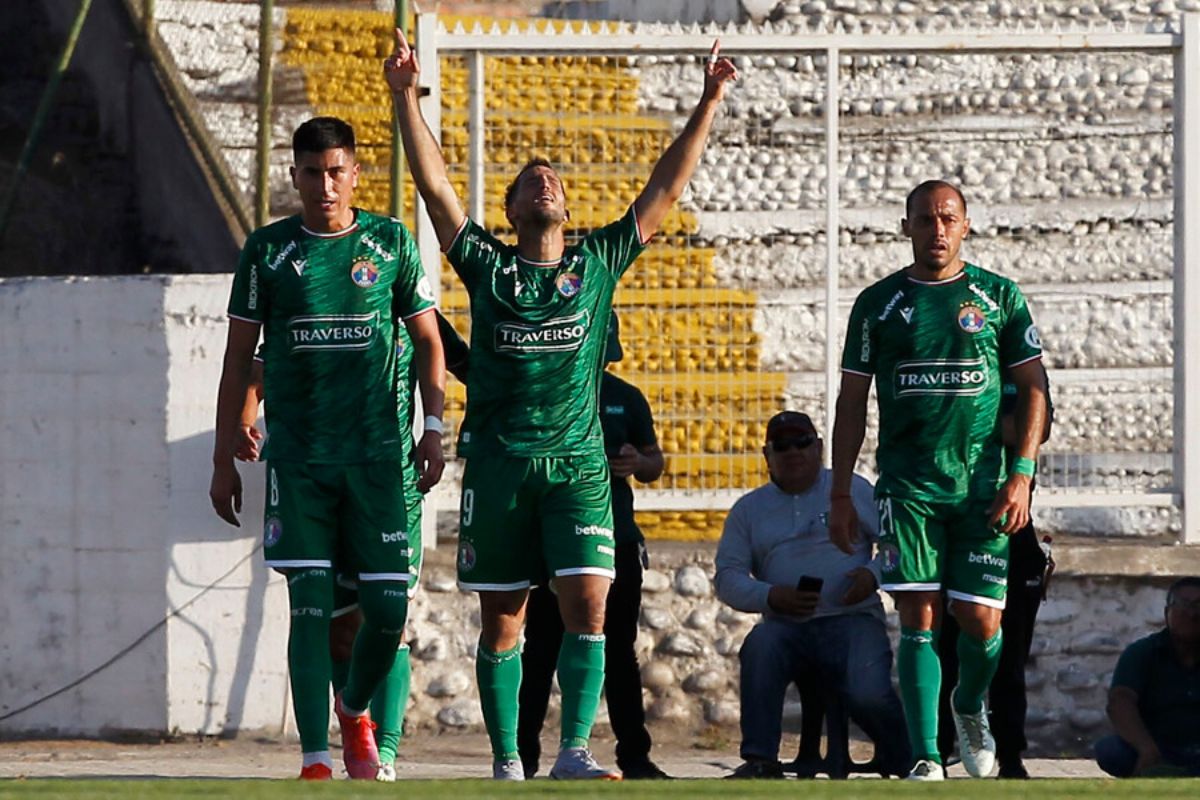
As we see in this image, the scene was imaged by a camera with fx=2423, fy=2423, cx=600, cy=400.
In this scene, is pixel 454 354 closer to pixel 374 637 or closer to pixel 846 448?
pixel 374 637

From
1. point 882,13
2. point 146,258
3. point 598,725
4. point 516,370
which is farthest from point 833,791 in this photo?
point 146,258

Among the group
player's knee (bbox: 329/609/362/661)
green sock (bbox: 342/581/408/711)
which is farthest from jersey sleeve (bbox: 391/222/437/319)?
player's knee (bbox: 329/609/362/661)

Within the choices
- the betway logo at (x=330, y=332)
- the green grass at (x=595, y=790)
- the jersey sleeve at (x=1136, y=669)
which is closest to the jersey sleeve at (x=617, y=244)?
the betway logo at (x=330, y=332)

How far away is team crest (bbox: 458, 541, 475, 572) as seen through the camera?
7.56m

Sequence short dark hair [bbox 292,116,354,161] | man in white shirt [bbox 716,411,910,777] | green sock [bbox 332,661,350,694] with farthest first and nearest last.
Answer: man in white shirt [bbox 716,411,910,777], green sock [bbox 332,661,350,694], short dark hair [bbox 292,116,354,161]

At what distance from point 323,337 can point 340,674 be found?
4.01 ft

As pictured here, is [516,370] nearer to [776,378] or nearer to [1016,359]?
[1016,359]

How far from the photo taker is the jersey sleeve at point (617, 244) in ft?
25.3

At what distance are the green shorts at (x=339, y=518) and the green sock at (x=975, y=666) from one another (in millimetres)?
1942

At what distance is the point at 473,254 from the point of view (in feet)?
25.0

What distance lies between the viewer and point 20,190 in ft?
44.1

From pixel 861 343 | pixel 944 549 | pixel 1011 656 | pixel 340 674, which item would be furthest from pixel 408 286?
pixel 1011 656

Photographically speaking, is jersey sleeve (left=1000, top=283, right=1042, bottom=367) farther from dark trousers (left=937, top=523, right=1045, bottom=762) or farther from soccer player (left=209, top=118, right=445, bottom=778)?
soccer player (left=209, top=118, right=445, bottom=778)

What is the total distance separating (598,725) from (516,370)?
3.42m
